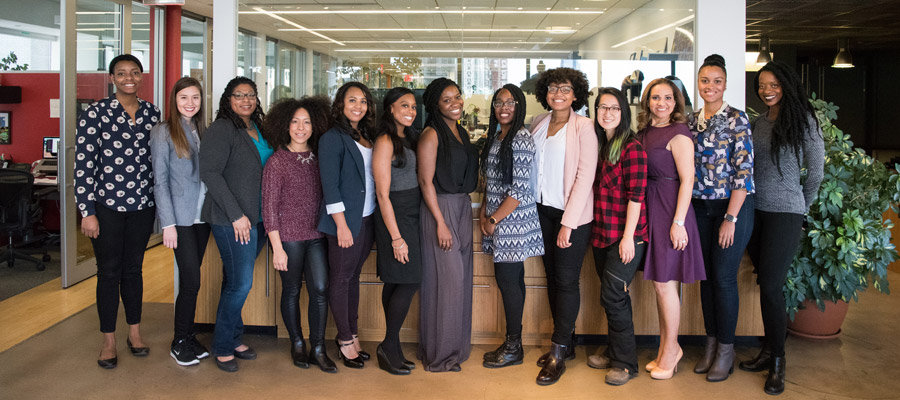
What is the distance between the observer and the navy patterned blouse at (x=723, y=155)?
129 inches

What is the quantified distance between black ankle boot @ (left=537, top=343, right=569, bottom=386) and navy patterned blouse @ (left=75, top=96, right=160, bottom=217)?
7.88 feet

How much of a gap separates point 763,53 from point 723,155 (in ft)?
28.5

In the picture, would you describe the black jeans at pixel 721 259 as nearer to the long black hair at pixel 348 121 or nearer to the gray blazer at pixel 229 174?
the long black hair at pixel 348 121

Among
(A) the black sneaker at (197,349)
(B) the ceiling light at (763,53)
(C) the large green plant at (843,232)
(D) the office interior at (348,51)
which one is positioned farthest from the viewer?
(B) the ceiling light at (763,53)

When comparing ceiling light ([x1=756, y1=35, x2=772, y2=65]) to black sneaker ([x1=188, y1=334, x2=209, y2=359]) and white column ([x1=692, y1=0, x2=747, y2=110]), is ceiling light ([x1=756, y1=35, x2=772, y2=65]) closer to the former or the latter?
white column ([x1=692, y1=0, x2=747, y2=110])

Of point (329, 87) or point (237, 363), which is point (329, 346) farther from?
point (329, 87)

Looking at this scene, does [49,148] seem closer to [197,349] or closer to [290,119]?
[197,349]

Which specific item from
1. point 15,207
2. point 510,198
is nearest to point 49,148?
point 15,207

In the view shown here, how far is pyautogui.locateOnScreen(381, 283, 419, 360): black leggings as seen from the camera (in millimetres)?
3520

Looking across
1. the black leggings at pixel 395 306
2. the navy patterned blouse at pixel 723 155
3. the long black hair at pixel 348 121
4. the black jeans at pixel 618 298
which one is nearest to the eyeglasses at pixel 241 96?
the long black hair at pixel 348 121

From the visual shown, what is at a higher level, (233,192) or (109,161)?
(109,161)

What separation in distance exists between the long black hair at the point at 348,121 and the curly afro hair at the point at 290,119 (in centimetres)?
12

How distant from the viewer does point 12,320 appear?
4688 mm

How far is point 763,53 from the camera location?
10.8m
